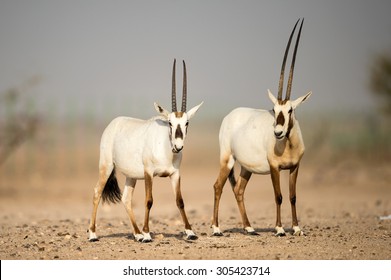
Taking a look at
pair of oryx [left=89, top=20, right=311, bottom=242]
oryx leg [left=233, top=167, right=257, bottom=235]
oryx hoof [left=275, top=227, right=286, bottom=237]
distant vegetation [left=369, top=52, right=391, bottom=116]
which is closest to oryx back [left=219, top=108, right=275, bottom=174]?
pair of oryx [left=89, top=20, right=311, bottom=242]

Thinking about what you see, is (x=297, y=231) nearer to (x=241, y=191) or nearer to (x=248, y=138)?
(x=241, y=191)

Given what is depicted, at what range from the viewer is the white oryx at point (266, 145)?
38.1 ft

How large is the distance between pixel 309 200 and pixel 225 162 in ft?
41.0

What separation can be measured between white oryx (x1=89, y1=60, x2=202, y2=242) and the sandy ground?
637 millimetres

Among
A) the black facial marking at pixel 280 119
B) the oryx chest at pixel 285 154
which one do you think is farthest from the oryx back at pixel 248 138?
the black facial marking at pixel 280 119

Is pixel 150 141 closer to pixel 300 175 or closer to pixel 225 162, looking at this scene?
pixel 225 162

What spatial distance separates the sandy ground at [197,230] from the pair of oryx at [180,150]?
1.69 feet

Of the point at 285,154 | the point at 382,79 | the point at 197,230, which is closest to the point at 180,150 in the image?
the point at 285,154

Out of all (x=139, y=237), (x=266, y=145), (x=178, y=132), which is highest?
(x=178, y=132)

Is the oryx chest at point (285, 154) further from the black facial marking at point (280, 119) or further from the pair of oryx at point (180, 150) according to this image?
the black facial marking at point (280, 119)

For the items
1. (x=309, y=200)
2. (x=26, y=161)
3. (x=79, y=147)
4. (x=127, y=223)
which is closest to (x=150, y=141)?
(x=127, y=223)

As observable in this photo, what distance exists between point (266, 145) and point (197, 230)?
221 centimetres

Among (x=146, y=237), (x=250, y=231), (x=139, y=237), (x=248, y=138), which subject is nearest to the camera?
(x=146, y=237)

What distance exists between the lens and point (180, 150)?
1088 centimetres
